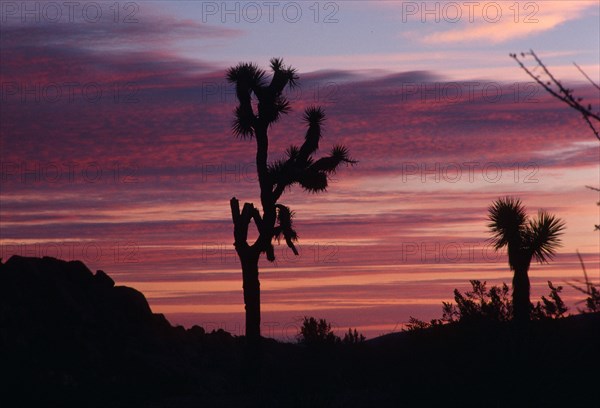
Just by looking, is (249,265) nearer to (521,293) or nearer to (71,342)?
(71,342)

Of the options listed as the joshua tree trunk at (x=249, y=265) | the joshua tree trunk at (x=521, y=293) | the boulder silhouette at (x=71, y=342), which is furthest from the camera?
the joshua tree trunk at (x=249, y=265)

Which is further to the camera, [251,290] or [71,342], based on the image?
[251,290]

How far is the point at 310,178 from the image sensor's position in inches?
897

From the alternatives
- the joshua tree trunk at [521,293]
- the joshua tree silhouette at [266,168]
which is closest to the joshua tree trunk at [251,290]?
the joshua tree silhouette at [266,168]

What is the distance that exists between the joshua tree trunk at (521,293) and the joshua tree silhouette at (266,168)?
5309 mm

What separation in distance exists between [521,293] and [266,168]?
746 cm

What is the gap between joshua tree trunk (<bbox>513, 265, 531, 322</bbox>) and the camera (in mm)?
21397

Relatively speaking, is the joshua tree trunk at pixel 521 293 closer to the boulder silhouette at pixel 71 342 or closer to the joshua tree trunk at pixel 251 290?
the joshua tree trunk at pixel 251 290

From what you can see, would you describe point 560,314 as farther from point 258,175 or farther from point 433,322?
point 258,175

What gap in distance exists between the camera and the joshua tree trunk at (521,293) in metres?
21.4

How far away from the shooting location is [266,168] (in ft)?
77.7

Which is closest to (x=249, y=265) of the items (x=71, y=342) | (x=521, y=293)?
(x=71, y=342)

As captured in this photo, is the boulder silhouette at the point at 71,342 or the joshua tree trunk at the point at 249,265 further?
the joshua tree trunk at the point at 249,265

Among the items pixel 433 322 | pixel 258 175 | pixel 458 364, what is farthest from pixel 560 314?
pixel 258 175
